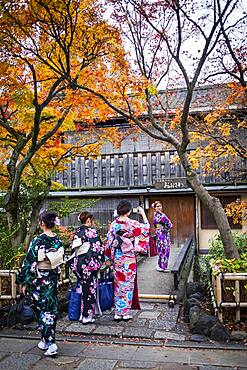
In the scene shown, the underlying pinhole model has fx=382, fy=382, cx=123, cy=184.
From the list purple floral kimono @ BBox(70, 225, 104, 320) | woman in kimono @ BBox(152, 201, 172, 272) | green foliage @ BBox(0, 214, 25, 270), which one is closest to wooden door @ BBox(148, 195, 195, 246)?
woman in kimono @ BBox(152, 201, 172, 272)

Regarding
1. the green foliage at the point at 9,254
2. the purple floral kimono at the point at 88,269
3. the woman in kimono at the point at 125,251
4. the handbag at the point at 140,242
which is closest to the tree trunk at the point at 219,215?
the woman in kimono at the point at 125,251

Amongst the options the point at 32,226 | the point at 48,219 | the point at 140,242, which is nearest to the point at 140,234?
the point at 140,242

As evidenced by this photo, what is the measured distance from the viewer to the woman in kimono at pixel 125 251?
21.9 feet

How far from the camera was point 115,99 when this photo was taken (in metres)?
8.89

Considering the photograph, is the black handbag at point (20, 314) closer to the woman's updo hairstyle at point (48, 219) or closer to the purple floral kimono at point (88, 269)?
the purple floral kimono at point (88, 269)

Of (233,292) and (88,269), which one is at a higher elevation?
(88,269)

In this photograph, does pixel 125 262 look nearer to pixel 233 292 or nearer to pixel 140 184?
pixel 233 292

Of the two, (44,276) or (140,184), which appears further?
(140,184)

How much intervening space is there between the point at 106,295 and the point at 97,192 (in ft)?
32.6

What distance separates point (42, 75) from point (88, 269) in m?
4.64

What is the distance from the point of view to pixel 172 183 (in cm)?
1558

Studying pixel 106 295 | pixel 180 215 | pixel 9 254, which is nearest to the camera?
pixel 106 295

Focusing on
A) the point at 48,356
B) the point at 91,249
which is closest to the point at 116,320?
the point at 91,249

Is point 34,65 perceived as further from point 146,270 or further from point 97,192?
point 97,192
